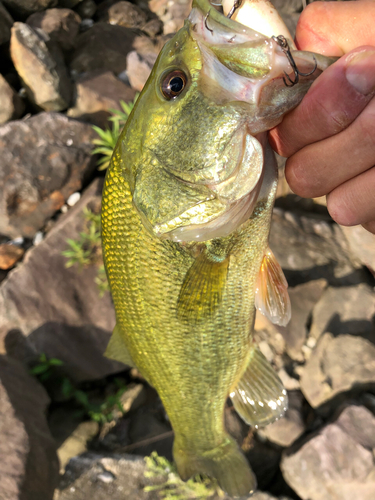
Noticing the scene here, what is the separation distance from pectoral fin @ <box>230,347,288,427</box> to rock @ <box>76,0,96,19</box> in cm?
758

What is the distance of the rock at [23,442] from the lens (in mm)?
2686

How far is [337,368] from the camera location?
3.44 m

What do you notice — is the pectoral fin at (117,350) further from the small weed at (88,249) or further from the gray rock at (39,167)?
the gray rock at (39,167)

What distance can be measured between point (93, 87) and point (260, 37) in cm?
475

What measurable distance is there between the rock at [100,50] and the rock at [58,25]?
0.52 feet

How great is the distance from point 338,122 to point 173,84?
1.84ft

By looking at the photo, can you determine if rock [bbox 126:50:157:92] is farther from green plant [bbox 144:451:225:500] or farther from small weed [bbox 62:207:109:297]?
green plant [bbox 144:451:225:500]

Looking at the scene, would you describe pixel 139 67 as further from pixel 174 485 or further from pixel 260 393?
pixel 174 485

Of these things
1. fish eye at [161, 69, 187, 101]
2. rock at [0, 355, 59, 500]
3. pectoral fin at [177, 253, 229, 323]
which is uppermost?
fish eye at [161, 69, 187, 101]

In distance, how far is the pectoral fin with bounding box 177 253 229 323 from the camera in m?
1.41

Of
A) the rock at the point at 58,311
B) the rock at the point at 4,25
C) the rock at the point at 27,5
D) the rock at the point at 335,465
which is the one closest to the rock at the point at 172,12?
the rock at the point at 27,5

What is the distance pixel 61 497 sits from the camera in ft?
9.86

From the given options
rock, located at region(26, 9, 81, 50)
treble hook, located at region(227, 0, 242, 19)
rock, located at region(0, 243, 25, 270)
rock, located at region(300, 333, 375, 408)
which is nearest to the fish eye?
treble hook, located at region(227, 0, 242, 19)

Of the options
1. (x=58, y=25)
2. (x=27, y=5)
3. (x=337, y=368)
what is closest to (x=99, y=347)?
(x=337, y=368)
